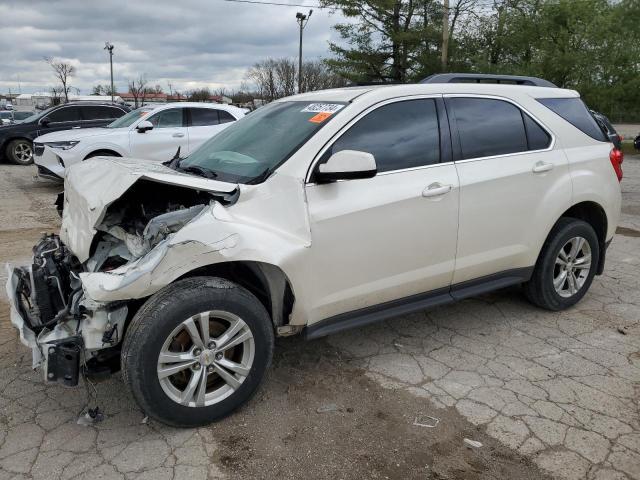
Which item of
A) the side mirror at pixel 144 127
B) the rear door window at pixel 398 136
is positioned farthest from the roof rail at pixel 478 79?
the side mirror at pixel 144 127

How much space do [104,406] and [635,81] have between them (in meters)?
26.5

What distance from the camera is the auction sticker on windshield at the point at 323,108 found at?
3312 millimetres

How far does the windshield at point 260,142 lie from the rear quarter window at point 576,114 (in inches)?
74.9

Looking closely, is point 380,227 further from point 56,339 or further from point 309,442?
point 56,339

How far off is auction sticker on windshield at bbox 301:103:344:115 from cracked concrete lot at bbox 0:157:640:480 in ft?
5.45

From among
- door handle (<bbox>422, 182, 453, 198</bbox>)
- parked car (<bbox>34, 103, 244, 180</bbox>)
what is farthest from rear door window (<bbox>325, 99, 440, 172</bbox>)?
parked car (<bbox>34, 103, 244, 180</bbox>)

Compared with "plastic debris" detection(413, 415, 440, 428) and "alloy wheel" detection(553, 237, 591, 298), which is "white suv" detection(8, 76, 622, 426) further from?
"plastic debris" detection(413, 415, 440, 428)

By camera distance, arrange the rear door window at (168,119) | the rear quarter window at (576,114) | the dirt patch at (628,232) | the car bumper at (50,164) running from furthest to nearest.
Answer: the rear door window at (168,119) → the car bumper at (50,164) → the dirt patch at (628,232) → the rear quarter window at (576,114)

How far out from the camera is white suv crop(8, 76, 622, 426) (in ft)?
8.71

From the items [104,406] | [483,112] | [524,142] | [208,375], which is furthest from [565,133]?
[104,406]

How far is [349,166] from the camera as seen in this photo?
9.53ft

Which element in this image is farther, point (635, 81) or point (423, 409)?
point (635, 81)

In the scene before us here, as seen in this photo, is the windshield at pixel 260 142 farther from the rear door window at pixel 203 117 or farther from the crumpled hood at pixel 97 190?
the rear door window at pixel 203 117

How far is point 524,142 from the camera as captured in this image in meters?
3.90
